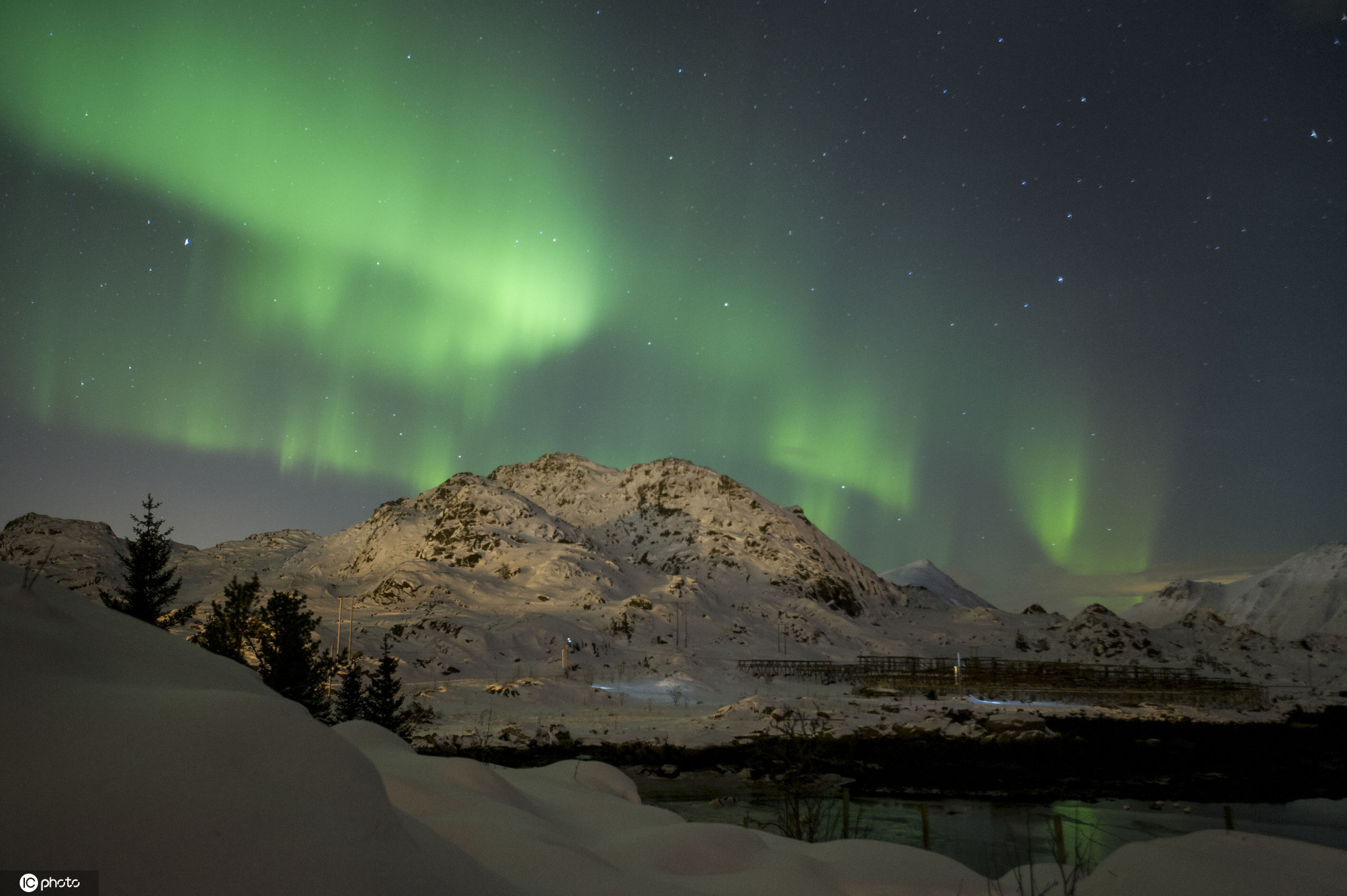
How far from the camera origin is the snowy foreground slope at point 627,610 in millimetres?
46250

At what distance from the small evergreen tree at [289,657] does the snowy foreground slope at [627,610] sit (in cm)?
984

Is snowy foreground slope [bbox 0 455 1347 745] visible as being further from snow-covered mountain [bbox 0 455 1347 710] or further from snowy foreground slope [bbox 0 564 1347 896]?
snowy foreground slope [bbox 0 564 1347 896]

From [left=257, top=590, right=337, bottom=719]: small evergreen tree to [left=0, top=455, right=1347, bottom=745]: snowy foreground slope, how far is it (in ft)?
32.3

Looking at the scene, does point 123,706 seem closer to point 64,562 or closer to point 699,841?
point 699,841

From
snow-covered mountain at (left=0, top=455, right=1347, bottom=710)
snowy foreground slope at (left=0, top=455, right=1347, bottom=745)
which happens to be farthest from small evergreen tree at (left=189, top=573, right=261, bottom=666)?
snow-covered mountain at (left=0, top=455, right=1347, bottom=710)

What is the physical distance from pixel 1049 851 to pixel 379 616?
234 ft

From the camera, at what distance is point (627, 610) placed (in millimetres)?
94812

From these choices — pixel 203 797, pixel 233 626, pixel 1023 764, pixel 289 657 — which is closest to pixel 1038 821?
pixel 1023 764

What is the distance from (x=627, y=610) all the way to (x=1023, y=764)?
67.6 metres

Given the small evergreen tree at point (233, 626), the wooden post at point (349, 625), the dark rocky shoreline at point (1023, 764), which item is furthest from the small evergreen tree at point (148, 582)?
the wooden post at point (349, 625)

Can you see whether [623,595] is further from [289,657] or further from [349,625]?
[289,657]

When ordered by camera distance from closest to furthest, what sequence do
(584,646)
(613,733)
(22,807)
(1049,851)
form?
(22,807) < (1049,851) < (613,733) < (584,646)

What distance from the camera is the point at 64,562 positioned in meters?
117

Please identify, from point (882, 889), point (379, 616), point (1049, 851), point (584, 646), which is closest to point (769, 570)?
point (584, 646)
